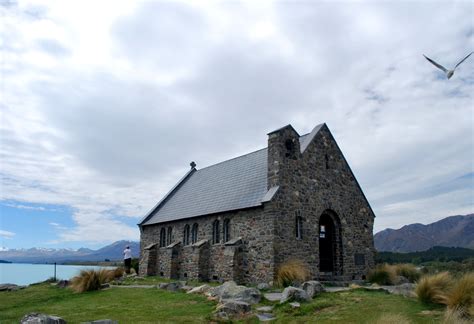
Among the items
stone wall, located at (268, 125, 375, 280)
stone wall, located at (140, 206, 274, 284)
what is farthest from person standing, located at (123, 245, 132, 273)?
stone wall, located at (268, 125, 375, 280)

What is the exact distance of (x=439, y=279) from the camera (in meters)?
12.8

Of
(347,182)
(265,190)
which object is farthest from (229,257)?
(347,182)

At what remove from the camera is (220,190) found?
92.8 ft

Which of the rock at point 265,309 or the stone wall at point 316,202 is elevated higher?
the stone wall at point 316,202

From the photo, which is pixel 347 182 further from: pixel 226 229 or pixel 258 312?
pixel 258 312

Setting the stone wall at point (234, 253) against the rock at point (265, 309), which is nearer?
the rock at point (265, 309)

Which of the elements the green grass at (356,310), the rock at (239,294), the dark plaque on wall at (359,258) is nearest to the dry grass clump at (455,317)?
the green grass at (356,310)

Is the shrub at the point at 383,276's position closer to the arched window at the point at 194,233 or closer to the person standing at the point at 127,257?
the arched window at the point at 194,233

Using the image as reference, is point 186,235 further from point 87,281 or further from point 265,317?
point 265,317

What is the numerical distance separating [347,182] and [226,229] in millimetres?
8416

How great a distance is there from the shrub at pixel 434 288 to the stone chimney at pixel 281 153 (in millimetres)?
10083

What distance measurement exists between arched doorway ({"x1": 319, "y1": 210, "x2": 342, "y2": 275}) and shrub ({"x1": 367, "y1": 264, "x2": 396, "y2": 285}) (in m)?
1.95

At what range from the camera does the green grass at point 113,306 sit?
12.4 m

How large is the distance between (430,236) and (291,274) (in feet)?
392
